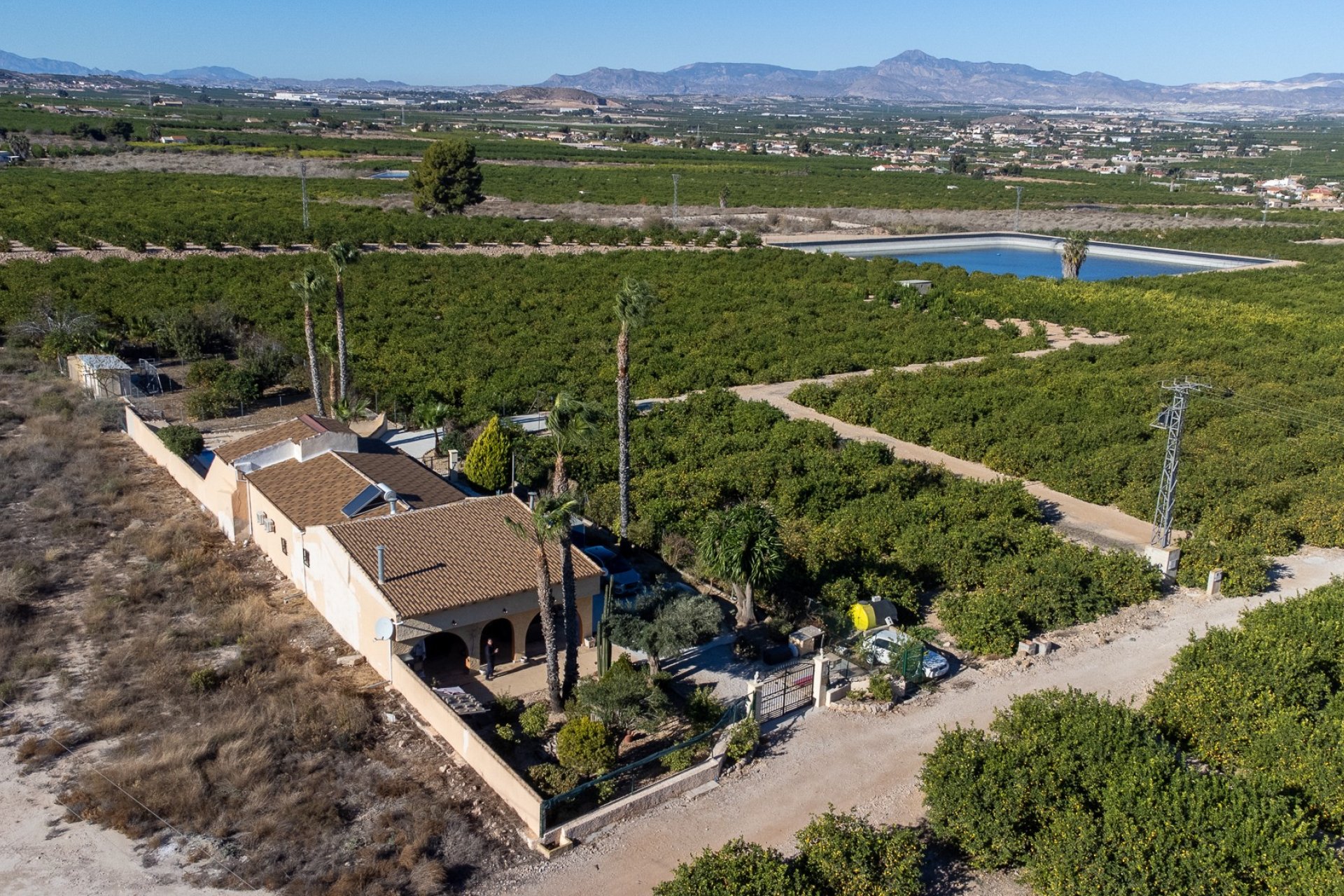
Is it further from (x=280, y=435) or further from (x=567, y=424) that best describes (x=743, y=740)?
(x=280, y=435)

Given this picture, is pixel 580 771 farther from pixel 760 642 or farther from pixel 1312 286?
pixel 1312 286

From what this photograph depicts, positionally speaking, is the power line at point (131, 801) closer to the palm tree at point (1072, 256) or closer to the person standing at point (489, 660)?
the person standing at point (489, 660)

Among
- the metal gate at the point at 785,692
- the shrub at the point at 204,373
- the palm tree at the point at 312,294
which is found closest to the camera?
the metal gate at the point at 785,692

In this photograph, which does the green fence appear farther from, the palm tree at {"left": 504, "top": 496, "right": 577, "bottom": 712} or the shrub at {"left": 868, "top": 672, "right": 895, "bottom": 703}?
the shrub at {"left": 868, "top": 672, "right": 895, "bottom": 703}

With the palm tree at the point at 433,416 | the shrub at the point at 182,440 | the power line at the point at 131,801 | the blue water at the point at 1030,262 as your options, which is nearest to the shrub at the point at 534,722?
the power line at the point at 131,801

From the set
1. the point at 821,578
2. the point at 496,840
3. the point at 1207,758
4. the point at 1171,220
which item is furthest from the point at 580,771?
the point at 1171,220

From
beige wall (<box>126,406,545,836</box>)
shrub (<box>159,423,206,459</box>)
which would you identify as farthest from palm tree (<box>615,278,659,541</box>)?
shrub (<box>159,423,206,459</box>)
